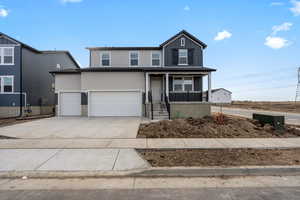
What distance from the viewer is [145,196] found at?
11.0ft

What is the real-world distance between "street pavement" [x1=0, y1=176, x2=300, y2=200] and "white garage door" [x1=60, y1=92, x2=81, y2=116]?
13.8 meters

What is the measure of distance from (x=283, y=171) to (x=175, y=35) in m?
15.9

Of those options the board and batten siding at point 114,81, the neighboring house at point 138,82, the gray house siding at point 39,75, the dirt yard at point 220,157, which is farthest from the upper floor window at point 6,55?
the dirt yard at point 220,157

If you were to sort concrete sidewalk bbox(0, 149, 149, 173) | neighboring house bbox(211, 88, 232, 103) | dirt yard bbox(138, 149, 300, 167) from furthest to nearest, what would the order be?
1. neighboring house bbox(211, 88, 232, 103)
2. dirt yard bbox(138, 149, 300, 167)
3. concrete sidewalk bbox(0, 149, 149, 173)

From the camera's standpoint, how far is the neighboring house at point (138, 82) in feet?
51.7

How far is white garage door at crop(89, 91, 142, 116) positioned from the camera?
16.2m

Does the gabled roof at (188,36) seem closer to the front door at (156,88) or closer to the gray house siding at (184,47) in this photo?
the gray house siding at (184,47)

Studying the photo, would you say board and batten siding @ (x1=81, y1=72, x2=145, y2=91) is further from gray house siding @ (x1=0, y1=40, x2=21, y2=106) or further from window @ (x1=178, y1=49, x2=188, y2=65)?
gray house siding @ (x1=0, y1=40, x2=21, y2=106)

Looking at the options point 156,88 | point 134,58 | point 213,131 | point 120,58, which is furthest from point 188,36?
point 213,131

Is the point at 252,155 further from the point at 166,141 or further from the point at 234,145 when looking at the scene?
the point at 166,141

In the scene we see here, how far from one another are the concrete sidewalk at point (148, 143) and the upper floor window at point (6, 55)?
1439 cm

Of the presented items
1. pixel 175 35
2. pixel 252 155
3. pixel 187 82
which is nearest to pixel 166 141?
pixel 252 155

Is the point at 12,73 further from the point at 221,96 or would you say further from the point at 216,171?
the point at 216,171

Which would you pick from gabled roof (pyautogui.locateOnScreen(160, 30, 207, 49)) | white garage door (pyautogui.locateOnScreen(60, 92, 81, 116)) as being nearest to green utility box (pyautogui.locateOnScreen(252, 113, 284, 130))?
gabled roof (pyautogui.locateOnScreen(160, 30, 207, 49))
